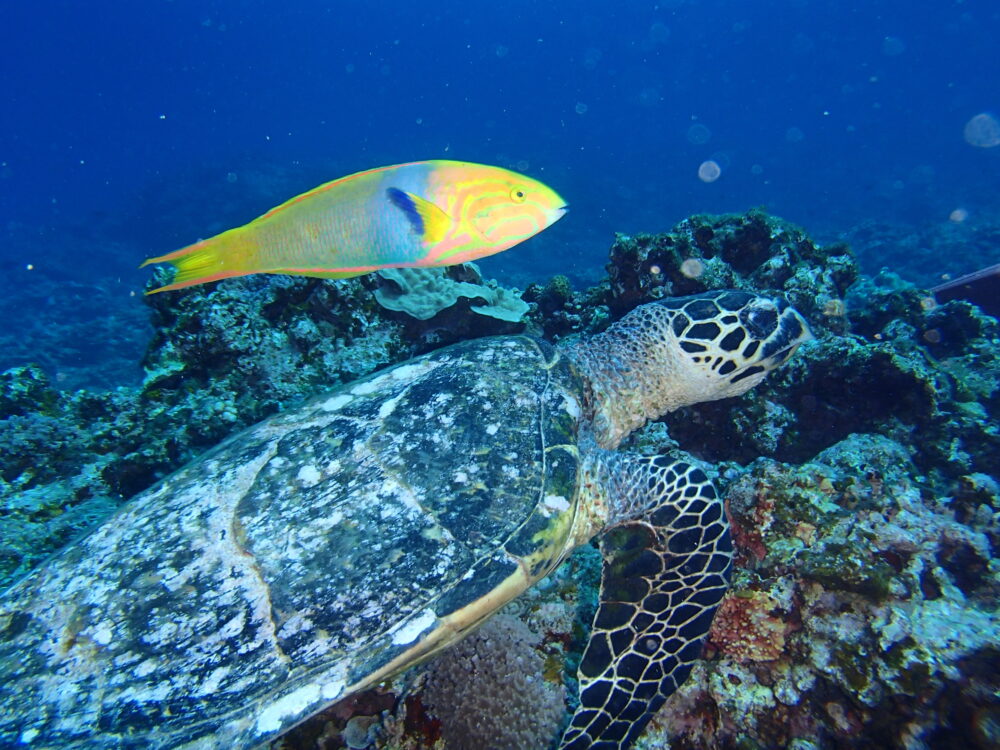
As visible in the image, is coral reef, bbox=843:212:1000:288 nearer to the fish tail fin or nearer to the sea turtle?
the sea turtle

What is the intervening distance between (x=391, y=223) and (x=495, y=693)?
8.88 ft

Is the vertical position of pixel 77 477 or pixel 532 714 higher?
pixel 77 477

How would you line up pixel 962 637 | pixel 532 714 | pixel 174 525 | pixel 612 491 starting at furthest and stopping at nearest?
pixel 612 491 < pixel 532 714 < pixel 174 525 < pixel 962 637

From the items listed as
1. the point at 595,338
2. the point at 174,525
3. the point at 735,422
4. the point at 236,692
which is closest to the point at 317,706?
the point at 236,692

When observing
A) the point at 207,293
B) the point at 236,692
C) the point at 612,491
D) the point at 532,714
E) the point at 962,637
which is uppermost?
the point at 207,293

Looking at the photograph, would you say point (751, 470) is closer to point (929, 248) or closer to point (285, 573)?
point (285, 573)

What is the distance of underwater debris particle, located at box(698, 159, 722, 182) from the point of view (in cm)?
5075

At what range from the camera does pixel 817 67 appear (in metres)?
111

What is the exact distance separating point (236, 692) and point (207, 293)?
3.52 m

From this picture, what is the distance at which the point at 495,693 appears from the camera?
2730 mm

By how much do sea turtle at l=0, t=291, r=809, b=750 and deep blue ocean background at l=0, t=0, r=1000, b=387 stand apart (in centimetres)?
1475

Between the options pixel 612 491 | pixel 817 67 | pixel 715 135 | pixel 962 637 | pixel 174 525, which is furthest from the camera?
pixel 817 67

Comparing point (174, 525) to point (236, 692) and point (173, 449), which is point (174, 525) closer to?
point (236, 692)

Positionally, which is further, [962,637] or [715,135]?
[715,135]
